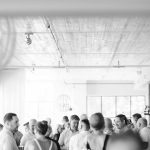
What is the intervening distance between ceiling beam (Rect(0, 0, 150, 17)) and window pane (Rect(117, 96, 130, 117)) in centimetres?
1812

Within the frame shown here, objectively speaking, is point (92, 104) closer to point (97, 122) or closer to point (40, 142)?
point (40, 142)

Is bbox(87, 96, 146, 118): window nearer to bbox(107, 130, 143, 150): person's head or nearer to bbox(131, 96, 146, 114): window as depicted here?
bbox(131, 96, 146, 114): window

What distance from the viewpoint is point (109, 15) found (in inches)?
20.4

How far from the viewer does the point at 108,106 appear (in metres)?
18.7

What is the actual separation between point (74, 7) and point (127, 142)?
1.10 feet

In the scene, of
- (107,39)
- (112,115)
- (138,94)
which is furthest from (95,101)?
(107,39)

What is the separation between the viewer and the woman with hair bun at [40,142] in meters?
3.83

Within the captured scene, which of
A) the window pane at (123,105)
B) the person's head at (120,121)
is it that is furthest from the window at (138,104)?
the person's head at (120,121)

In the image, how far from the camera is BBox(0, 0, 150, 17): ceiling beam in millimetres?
499

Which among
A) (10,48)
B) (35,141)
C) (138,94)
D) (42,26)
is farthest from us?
(138,94)

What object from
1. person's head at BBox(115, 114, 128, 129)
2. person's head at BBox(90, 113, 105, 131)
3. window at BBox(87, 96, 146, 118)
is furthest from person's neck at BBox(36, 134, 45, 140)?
window at BBox(87, 96, 146, 118)

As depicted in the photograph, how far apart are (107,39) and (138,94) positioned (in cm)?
1083

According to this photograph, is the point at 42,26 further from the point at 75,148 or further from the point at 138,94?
the point at 138,94

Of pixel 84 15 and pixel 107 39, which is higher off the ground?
pixel 107 39
